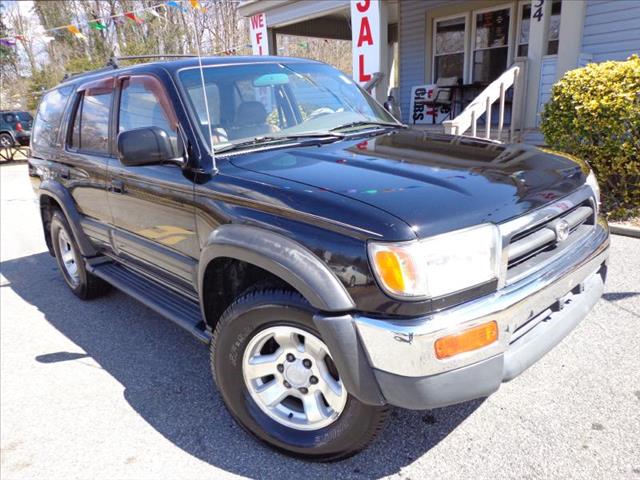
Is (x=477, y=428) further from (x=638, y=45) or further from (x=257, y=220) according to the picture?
(x=638, y=45)

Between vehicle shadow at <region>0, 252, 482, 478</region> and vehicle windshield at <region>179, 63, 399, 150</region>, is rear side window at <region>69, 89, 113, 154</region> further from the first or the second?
vehicle shadow at <region>0, 252, 482, 478</region>

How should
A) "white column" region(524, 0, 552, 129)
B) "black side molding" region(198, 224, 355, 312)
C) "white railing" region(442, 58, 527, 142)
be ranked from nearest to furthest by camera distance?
"black side molding" region(198, 224, 355, 312), "white railing" region(442, 58, 527, 142), "white column" region(524, 0, 552, 129)

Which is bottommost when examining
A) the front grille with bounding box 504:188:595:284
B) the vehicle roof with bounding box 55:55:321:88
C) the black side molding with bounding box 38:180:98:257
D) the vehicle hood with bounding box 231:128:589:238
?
the black side molding with bounding box 38:180:98:257

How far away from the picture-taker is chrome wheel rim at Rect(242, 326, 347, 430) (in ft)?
7.34

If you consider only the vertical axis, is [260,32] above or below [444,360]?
above

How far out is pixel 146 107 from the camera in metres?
3.17

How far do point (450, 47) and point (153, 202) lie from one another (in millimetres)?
10043

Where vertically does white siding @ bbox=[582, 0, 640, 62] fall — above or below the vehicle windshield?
above

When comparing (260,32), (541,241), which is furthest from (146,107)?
(260,32)

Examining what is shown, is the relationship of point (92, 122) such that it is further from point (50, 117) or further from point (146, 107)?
point (50, 117)

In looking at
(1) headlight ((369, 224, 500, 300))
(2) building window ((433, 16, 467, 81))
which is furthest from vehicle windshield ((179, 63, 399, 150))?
(2) building window ((433, 16, 467, 81))

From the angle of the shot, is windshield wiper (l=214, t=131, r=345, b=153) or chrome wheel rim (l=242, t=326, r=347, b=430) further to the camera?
windshield wiper (l=214, t=131, r=345, b=153)

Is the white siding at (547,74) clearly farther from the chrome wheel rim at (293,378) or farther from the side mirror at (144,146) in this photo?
the chrome wheel rim at (293,378)

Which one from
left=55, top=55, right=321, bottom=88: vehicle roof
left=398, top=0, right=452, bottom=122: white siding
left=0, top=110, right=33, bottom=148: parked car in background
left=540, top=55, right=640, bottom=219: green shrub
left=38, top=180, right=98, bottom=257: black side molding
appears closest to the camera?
left=55, top=55, right=321, bottom=88: vehicle roof
